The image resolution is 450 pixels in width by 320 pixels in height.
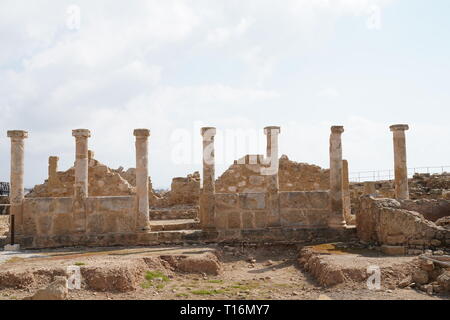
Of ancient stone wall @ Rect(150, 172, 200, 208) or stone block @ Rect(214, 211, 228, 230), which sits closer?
stone block @ Rect(214, 211, 228, 230)

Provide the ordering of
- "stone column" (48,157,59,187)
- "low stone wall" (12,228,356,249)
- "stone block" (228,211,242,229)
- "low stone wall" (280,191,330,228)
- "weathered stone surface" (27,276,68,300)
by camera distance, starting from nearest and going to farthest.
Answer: "weathered stone surface" (27,276,68,300)
"low stone wall" (12,228,356,249)
"stone block" (228,211,242,229)
"low stone wall" (280,191,330,228)
"stone column" (48,157,59,187)

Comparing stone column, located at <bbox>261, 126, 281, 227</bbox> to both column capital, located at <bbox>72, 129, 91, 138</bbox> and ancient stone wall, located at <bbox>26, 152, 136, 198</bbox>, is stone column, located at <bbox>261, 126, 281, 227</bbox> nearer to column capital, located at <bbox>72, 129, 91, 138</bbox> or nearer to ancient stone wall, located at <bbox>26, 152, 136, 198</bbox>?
column capital, located at <bbox>72, 129, 91, 138</bbox>

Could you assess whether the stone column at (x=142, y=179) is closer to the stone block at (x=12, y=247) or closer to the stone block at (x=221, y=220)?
the stone block at (x=221, y=220)

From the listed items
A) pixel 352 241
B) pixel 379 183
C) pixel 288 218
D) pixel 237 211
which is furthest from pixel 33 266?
pixel 379 183

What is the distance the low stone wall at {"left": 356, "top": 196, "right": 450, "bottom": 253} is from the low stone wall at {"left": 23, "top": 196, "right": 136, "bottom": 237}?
5.95 meters

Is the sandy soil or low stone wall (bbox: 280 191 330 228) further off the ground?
low stone wall (bbox: 280 191 330 228)

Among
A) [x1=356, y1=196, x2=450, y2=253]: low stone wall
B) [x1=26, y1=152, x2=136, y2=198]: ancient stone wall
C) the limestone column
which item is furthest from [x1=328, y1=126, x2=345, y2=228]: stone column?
[x1=26, y1=152, x2=136, y2=198]: ancient stone wall

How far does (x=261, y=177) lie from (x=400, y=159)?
7680 millimetres

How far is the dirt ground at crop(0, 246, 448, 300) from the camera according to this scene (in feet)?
24.1

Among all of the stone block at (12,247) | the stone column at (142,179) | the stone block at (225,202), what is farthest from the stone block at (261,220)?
the stone block at (12,247)

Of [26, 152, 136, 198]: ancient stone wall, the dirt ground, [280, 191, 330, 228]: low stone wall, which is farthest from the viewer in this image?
[26, 152, 136, 198]: ancient stone wall

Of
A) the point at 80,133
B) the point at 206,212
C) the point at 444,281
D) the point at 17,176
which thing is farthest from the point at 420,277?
the point at 17,176

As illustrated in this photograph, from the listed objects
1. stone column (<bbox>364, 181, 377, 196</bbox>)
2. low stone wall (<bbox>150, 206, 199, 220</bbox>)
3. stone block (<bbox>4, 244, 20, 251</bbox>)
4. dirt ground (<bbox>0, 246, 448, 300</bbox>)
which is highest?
stone column (<bbox>364, 181, 377, 196</bbox>)
